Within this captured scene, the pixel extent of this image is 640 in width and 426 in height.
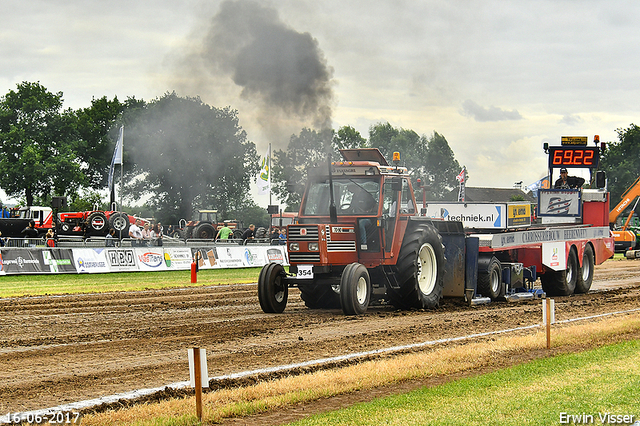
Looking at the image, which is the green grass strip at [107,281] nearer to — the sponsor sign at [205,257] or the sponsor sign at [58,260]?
A: the sponsor sign at [58,260]

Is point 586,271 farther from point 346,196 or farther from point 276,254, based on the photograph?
point 276,254

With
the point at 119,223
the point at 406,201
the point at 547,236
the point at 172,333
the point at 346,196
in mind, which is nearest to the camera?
the point at 172,333

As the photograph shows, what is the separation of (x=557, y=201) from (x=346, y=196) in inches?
325

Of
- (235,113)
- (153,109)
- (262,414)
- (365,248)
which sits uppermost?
(153,109)

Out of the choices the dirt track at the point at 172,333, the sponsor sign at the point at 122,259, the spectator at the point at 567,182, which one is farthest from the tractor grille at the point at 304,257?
the sponsor sign at the point at 122,259

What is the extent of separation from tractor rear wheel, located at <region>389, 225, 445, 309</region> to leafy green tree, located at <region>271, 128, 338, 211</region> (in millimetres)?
2282

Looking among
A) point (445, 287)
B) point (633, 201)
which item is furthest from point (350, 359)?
point (633, 201)

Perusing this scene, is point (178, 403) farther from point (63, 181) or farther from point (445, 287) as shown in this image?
point (63, 181)

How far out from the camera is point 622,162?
82.6m

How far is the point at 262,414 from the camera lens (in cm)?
652

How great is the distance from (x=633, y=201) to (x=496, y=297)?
2321 cm

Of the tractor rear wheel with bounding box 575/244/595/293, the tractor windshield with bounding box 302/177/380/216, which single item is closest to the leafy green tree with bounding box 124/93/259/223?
the tractor windshield with bounding box 302/177/380/216

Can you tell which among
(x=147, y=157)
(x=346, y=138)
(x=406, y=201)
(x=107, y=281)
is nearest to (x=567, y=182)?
(x=346, y=138)

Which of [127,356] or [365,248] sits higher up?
[365,248]
